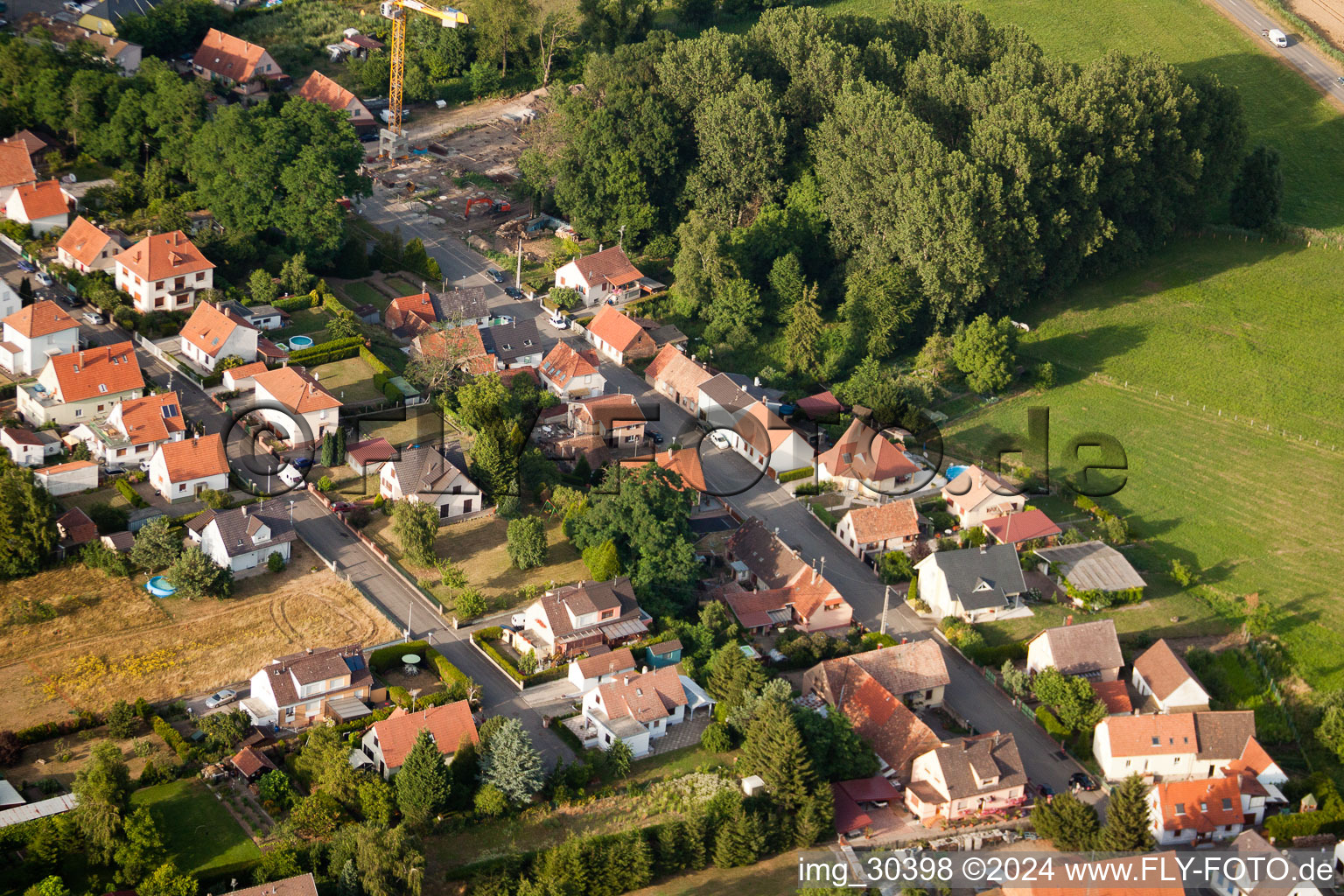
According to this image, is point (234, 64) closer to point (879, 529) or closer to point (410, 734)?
point (879, 529)

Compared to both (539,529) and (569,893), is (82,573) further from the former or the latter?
(569,893)

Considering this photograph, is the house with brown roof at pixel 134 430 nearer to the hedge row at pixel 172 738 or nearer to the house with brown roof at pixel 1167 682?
the hedge row at pixel 172 738

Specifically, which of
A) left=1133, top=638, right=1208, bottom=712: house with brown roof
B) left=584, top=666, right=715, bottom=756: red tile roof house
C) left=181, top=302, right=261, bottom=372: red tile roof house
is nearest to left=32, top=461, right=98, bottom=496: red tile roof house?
left=181, top=302, right=261, bottom=372: red tile roof house

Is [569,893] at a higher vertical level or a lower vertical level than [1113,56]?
lower

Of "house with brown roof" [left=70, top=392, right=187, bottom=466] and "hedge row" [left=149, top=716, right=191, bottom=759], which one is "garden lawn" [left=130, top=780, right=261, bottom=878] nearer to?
"hedge row" [left=149, top=716, right=191, bottom=759]

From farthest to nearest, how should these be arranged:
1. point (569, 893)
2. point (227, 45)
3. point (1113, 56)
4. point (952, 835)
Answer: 1. point (227, 45)
2. point (1113, 56)
3. point (952, 835)
4. point (569, 893)

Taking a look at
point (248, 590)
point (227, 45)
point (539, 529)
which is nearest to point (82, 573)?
point (248, 590)
